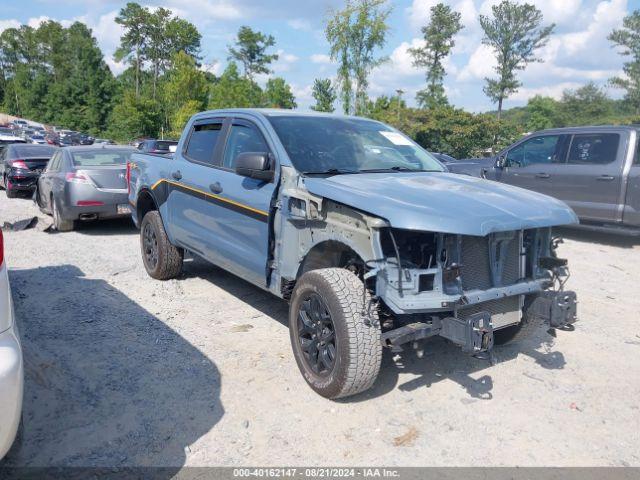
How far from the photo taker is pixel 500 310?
3.80 meters

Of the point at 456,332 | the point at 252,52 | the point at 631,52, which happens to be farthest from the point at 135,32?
the point at 456,332

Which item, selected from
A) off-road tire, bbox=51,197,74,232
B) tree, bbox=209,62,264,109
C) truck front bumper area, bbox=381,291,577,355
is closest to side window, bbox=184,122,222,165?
truck front bumper area, bbox=381,291,577,355

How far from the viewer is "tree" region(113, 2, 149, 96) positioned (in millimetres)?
67062

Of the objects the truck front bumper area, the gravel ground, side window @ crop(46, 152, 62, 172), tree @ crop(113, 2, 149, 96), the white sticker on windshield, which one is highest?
tree @ crop(113, 2, 149, 96)

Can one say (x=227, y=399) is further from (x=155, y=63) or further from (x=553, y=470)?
(x=155, y=63)

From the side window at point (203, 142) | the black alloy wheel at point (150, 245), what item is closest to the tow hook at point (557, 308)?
the side window at point (203, 142)

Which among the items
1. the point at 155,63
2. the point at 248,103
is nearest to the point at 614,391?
the point at 248,103

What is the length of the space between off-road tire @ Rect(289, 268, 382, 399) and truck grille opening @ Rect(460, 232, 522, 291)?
67 centimetres

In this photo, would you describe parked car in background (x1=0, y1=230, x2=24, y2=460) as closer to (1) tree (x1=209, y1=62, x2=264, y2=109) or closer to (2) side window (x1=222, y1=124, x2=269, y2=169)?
(2) side window (x1=222, y1=124, x2=269, y2=169)

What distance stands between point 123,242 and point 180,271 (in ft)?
9.17

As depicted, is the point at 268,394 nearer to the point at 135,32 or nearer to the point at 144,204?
the point at 144,204

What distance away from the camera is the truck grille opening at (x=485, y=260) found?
3.55 m

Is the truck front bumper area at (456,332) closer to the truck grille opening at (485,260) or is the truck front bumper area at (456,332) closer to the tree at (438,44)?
the truck grille opening at (485,260)

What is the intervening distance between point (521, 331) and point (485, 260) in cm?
113
